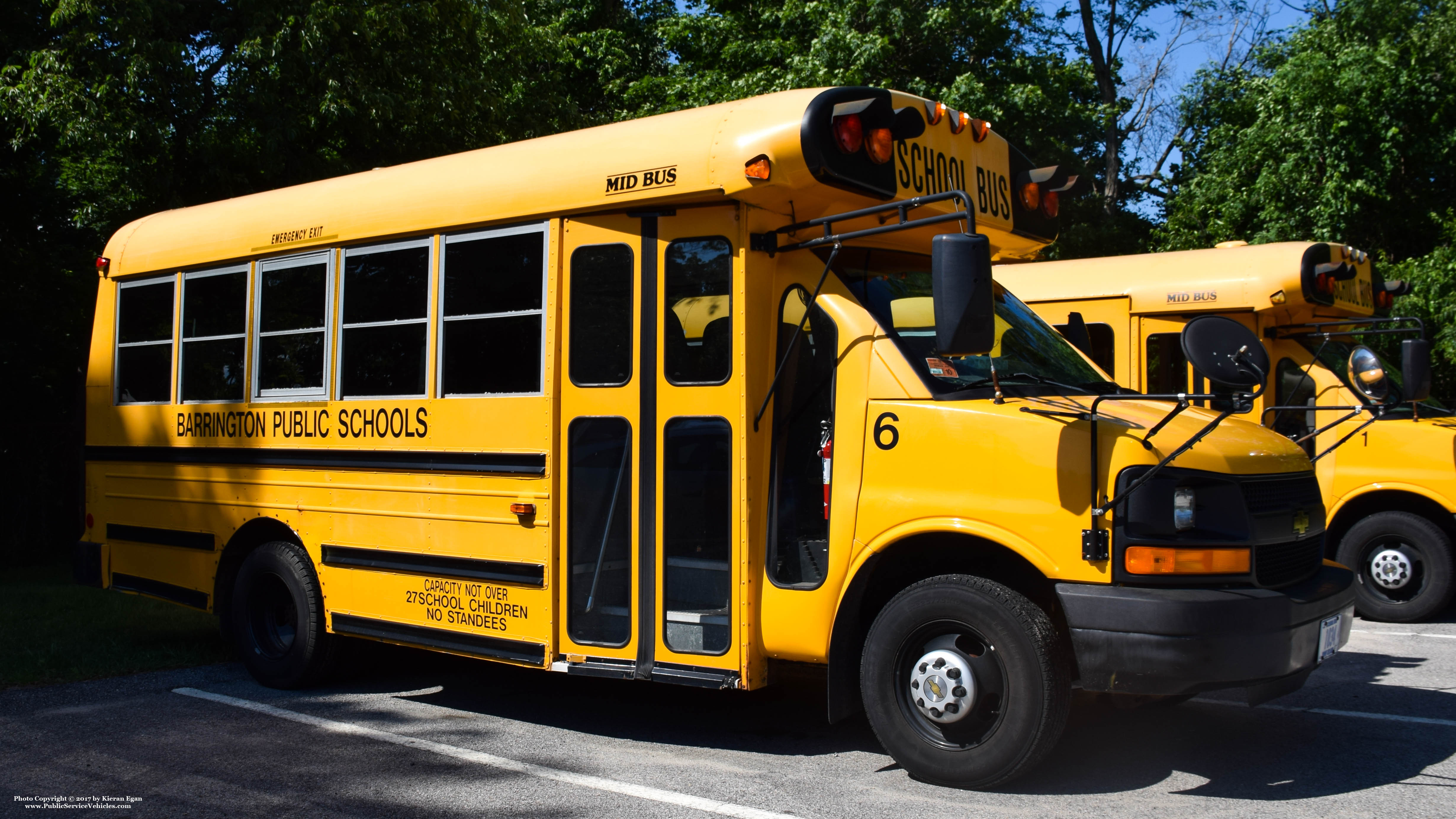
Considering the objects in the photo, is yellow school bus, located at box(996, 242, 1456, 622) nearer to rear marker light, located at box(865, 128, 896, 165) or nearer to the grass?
rear marker light, located at box(865, 128, 896, 165)

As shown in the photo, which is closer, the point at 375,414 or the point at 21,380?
the point at 375,414

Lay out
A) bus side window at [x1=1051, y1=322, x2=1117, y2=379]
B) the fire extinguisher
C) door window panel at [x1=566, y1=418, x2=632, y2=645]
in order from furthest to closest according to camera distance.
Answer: bus side window at [x1=1051, y1=322, x2=1117, y2=379] → door window panel at [x1=566, y1=418, x2=632, y2=645] → the fire extinguisher

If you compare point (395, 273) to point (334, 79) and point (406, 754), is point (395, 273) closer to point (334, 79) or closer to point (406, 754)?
point (406, 754)

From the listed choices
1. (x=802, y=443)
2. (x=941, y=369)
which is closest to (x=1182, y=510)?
(x=941, y=369)

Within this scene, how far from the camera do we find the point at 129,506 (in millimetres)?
7633

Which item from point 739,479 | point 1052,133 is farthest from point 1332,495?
point 1052,133

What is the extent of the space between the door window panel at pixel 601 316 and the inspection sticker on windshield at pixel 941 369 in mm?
1369

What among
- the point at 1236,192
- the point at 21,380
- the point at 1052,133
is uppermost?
the point at 1052,133

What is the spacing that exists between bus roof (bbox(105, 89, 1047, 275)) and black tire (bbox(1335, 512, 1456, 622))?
4.26 m

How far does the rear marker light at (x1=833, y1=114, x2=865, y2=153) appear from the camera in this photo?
15.8 ft

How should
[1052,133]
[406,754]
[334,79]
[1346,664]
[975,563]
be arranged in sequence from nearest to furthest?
[975,563] < [406,754] < [1346,664] < [334,79] < [1052,133]

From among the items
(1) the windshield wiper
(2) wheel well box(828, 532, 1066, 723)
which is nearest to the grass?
(2) wheel well box(828, 532, 1066, 723)

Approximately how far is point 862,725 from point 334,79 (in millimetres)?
10345

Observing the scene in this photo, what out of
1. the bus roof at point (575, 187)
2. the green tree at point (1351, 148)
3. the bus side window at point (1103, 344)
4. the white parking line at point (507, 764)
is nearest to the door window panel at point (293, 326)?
the bus roof at point (575, 187)
